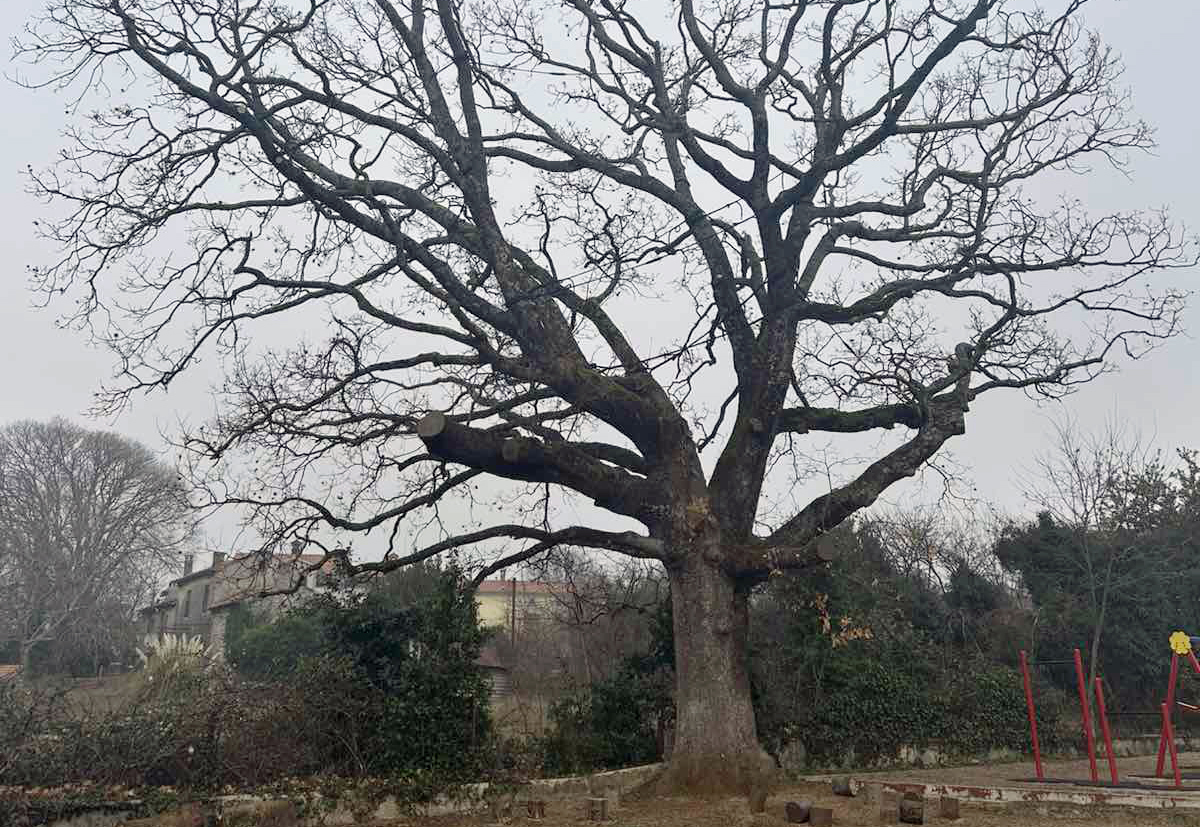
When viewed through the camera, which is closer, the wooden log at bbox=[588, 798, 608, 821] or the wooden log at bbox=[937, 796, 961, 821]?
the wooden log at bbox=[588, 798, 608, 821]

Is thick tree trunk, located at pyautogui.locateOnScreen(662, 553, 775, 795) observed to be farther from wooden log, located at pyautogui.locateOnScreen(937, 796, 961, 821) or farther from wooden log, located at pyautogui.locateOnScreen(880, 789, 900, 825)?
wooden log, located at pyautogui.locateOnScreen(937, 796, 961, 821)

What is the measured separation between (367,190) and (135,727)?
6.26 meters

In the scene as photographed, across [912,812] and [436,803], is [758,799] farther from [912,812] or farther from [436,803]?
[436,803]

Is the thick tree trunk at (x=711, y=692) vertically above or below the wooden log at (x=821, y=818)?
above

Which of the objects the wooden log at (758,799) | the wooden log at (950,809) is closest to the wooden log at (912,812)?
the wooden log at (950,809)

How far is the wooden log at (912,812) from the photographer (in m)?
8.76

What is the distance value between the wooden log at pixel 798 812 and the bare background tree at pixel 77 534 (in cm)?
3472

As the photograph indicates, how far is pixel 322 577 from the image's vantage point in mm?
11328

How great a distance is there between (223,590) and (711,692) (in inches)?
1039

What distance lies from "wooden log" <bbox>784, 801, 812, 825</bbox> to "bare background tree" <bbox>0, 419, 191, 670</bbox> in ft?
114

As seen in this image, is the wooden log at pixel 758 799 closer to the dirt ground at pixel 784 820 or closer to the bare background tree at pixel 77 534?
the dirt ground at pixel 784 820

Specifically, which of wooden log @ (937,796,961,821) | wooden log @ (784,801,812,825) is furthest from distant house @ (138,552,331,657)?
wooden log @ (937,796,961,821)

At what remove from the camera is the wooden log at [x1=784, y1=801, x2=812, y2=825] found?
8.55 m

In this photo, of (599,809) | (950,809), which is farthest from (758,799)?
(950,809)
